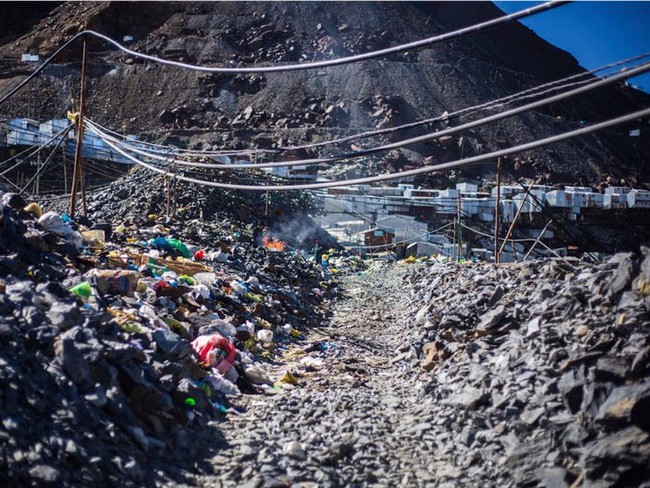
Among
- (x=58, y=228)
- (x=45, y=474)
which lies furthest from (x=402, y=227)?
(x=45, y=474)

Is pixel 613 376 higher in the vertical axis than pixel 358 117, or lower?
lower

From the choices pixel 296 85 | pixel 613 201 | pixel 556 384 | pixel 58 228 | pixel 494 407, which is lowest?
pixel 494 407

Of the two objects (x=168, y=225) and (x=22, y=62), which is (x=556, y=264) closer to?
(x=168, y=225)

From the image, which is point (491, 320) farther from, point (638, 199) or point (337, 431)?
point (638, 199)

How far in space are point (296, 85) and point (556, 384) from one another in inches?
1832

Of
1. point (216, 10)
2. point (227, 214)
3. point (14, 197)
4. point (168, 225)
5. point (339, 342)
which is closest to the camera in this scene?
point (14, 197)

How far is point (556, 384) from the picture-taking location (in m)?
3.89

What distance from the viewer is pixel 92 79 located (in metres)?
49.0

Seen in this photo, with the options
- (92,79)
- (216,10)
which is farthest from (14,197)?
(216,10)

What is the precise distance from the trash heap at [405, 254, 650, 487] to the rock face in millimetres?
34154

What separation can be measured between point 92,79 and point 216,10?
18.1 m

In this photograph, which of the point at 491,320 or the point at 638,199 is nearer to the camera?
the point at 491,320

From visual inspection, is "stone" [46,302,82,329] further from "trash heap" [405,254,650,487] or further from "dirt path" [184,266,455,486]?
"trash heap" [405,254,650,487]

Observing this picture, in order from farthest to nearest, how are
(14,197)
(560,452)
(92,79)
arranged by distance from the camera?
(92,79) < (14,197) < (560,452)
